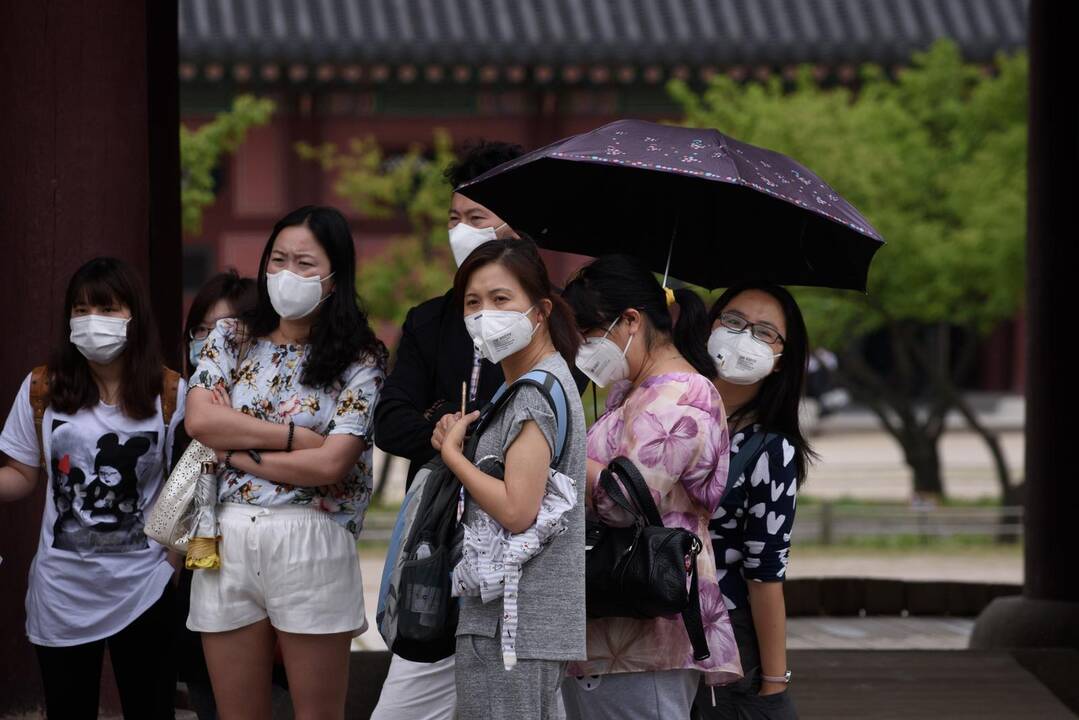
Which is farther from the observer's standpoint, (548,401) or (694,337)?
(694,337)

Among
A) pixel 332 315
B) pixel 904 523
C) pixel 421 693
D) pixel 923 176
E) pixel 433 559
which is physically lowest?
pixel 904 523

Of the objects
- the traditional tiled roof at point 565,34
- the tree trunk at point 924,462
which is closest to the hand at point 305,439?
the tree trunk at point 924,462

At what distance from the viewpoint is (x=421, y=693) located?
12.2ft

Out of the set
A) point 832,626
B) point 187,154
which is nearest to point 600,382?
point 832,626

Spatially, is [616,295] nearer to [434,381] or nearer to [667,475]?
[667,475]

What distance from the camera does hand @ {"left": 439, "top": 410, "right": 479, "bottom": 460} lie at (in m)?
3.22

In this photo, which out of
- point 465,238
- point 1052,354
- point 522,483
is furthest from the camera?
point 1052,354

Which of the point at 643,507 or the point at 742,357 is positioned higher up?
the point at 742,357

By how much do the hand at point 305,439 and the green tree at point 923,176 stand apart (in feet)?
33.2

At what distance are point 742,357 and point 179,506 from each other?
1.37 m

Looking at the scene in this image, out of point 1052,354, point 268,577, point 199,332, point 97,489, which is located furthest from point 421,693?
point 1052,354

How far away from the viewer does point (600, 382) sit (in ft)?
11.2

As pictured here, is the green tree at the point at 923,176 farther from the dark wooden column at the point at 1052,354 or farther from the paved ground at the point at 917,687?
the paved ground at the point at 917,687

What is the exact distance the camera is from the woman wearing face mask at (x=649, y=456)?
338cm
